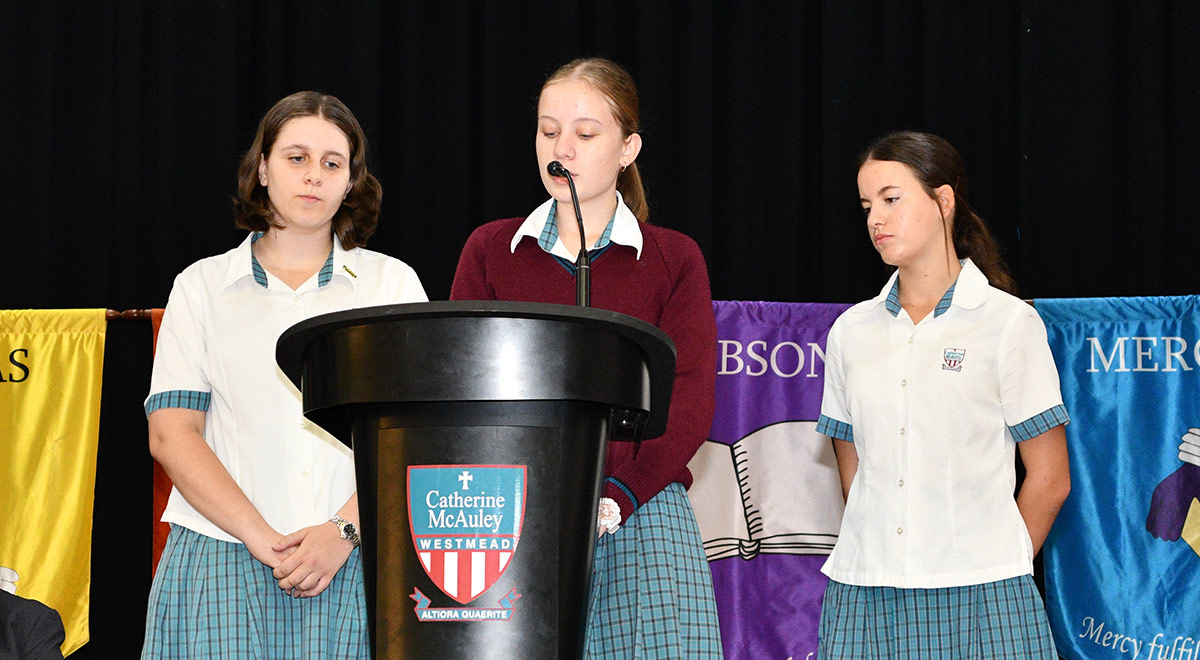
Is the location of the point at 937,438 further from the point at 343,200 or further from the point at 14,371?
the point at 14,371

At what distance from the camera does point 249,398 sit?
1943 millimetres

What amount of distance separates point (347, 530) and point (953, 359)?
129 cm

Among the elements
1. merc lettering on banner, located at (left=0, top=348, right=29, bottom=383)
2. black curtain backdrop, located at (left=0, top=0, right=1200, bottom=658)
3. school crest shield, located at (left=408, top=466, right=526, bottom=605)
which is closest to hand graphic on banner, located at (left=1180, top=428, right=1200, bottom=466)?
black curtain backdrop, located at (left=0, top=0, right=1200, bottom=658)

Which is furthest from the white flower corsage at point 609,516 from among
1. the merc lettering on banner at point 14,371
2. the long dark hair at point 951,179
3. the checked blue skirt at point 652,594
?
the merc lettering on banner at point 14,371

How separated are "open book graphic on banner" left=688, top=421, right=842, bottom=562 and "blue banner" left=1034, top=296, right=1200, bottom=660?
60 centimetres

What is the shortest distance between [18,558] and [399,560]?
2.60 m

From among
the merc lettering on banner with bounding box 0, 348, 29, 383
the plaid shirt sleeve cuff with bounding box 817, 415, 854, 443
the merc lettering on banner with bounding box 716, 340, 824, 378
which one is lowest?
the plaid shirt sleeve cuff with bounding box 817, 415, 854, 443

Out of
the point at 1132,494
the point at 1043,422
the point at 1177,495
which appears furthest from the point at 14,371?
the point at 1177,495

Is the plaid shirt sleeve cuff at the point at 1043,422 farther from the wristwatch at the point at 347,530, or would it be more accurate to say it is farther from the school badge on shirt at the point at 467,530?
the school badge on shirt at the point at 467,530

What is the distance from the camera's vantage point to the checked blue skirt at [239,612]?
5.85ft

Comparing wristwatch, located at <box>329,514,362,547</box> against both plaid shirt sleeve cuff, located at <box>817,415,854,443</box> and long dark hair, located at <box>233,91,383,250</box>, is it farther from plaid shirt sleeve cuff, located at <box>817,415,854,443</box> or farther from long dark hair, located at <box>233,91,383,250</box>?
plaid shirt sleeve cuff, located at <box>817,415,854,443</box>

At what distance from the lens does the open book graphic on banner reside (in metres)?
3.18

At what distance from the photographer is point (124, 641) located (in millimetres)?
3535

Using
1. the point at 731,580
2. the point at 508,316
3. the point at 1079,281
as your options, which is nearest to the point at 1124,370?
the point at 1079,281
